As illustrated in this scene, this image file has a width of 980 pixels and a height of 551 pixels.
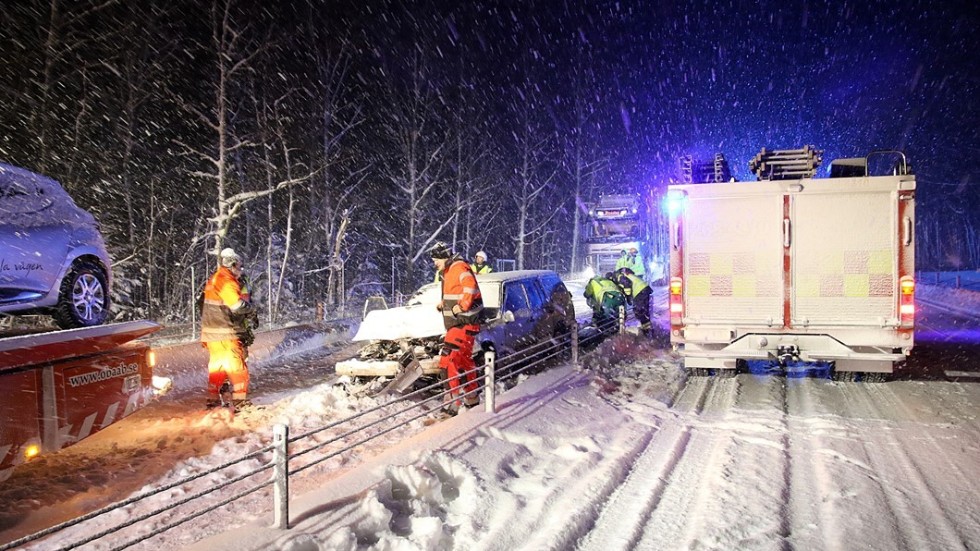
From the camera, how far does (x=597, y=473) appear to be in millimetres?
4777

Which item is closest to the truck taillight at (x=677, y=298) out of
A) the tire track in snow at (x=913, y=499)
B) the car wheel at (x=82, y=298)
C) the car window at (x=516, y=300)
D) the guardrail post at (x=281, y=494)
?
the car window at (x=516, y=300)

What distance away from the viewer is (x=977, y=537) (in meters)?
3.71

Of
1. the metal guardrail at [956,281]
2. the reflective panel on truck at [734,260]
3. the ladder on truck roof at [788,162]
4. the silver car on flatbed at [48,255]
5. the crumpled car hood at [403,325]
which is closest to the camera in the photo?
the silver car on flatbed at [48,255]

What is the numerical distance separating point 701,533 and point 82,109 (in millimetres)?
18638

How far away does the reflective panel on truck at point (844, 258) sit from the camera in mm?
7363

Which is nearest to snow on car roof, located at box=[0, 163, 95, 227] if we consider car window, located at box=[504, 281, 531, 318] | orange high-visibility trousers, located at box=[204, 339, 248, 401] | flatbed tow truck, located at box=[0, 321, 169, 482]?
flatbed tow truck, located at box=[0, 321, 169, 482]

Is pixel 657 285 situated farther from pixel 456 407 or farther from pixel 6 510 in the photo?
pixel 6 510

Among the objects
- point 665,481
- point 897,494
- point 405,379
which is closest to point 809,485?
point 897,494

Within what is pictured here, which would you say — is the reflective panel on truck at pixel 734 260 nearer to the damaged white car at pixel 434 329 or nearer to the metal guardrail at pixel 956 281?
the damaged white car at pixel 434 329

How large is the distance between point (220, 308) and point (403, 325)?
225cm

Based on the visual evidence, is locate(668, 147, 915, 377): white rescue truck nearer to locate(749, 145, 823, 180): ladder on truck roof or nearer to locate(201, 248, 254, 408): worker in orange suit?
locate(749, 145, 823, 180): ladder on truck roof

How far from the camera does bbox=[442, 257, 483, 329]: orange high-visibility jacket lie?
22.6ft

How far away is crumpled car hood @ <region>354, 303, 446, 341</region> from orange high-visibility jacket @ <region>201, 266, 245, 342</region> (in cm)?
161

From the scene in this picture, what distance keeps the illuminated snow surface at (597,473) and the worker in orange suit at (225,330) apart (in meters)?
0.34
